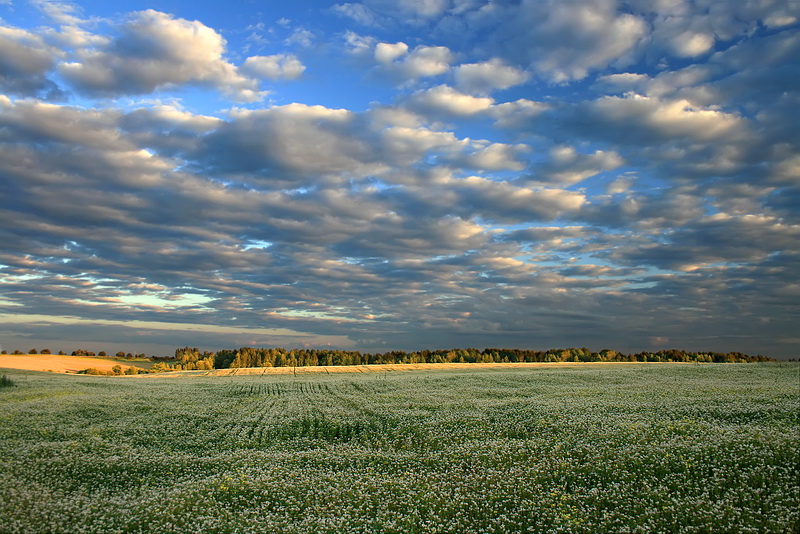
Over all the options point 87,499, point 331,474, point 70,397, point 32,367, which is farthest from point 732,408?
point 32,367

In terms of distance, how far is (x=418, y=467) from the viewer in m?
19.5

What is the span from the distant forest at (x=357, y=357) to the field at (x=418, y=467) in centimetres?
8881

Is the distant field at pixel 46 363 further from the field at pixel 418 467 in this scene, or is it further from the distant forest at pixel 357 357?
the field at pixel 418 467

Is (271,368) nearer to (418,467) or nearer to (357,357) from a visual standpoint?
(357,357)

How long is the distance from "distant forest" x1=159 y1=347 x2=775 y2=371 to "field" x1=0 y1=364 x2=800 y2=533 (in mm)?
88808

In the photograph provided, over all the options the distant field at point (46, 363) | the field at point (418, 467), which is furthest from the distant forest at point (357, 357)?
the field at point (418, 467)

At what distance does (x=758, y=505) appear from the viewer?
13.7 meters

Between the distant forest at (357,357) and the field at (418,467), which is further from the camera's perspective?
the distant forest at (357,357)

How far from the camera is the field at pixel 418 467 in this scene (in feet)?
47.0

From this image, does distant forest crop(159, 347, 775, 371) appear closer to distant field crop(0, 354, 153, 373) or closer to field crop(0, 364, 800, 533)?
distant field crop(0, 354, 153, 373)

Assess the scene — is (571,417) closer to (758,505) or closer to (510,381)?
(758,505)

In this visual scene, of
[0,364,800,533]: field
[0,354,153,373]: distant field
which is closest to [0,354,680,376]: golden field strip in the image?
[0,354,153,373]: distant field

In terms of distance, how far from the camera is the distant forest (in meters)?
118

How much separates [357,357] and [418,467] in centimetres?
12156
